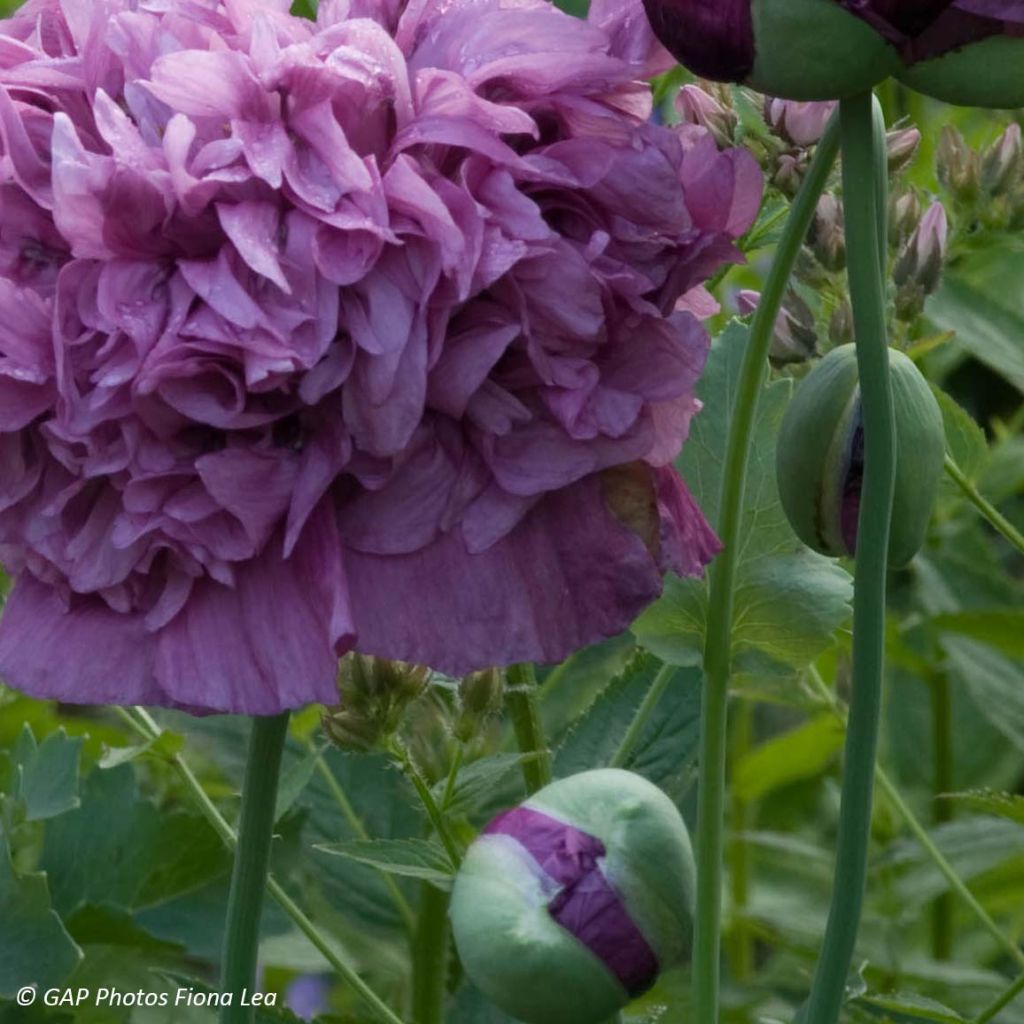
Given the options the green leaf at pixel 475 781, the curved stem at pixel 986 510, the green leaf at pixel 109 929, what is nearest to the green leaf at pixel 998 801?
the curved stem at pixel 986 510

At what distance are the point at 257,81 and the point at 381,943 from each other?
507mm

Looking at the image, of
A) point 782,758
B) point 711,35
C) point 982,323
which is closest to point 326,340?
point 711,35

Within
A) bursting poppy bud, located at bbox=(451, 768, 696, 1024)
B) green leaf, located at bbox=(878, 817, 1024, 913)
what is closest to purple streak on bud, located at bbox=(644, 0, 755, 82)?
bursting poppy bud, located at bbox=(451, 768, 696, 1024)

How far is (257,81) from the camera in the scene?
46cm

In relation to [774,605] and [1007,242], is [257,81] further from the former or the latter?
[1007,242]

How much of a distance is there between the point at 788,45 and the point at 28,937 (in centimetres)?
42

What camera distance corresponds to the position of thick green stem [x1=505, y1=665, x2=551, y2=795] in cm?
62

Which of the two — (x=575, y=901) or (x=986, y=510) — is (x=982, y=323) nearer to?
(x=986, y=510)

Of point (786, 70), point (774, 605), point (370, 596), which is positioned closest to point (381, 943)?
point (774, 605)

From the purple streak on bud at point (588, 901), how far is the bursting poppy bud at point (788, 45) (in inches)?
7.0

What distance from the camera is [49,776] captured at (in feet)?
2.20

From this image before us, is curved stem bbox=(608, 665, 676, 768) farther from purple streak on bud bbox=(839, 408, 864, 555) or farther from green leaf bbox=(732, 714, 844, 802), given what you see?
green leaf bbox=(732, 714, 844, 802)

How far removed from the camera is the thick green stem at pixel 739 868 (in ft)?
3.51

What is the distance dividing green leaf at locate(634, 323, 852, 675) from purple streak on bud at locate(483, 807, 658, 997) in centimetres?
16
